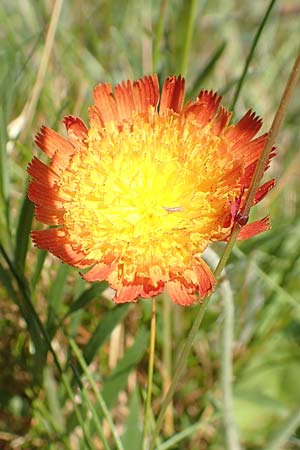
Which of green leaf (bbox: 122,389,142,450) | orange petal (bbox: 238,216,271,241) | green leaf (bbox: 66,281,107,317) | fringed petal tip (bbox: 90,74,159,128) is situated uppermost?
fringed petal tip (bbox: 90,74,159,128)

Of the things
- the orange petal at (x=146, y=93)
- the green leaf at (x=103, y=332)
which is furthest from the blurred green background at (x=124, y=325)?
the orange petal at (x=146, y=93)

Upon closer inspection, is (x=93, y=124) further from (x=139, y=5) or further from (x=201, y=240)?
(x=139, y=5)

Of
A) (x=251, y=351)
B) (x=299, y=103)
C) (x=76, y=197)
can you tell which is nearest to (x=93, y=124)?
(x=76, y=197)

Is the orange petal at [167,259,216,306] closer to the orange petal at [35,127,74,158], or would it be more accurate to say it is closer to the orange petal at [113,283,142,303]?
the orange petal at [113,283,142,303]

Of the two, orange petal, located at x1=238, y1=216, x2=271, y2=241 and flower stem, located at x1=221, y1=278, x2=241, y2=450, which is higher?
orange petal, located at x1=238, y1=216, x2=271, y2=241

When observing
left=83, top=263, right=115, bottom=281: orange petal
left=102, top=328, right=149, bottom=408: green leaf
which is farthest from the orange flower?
left=102, top=328, right=149, bottom=408: green leaf

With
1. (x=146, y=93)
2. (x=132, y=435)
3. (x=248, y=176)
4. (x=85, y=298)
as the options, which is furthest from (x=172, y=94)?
(x=132, y=435)

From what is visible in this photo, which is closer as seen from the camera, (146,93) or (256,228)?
(256,228)

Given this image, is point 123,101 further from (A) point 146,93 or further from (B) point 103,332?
(B) point 103,332
